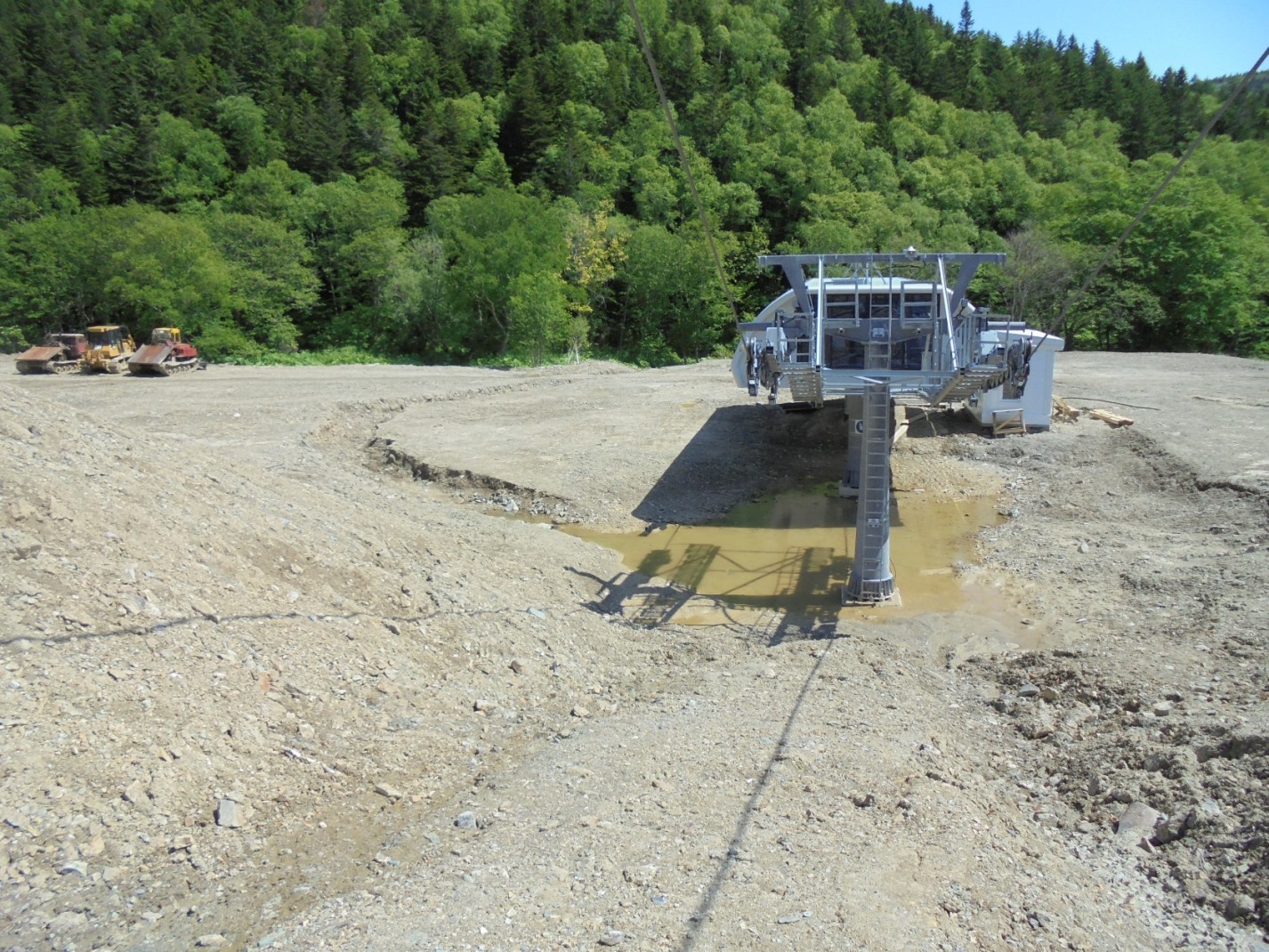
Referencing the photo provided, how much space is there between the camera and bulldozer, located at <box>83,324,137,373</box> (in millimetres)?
33688

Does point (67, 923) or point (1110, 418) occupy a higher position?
point (1110, 418)

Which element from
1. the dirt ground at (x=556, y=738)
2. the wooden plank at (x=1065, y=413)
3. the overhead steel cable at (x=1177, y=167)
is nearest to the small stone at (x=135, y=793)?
the dirt ground at (x=556, y=738)

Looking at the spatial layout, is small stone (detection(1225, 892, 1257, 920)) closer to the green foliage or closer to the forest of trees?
the forest of trees

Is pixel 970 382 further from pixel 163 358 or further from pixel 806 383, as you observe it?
pixel 163 358

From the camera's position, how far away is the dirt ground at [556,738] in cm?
552

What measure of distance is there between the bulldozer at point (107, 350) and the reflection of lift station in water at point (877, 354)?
91.9 ft

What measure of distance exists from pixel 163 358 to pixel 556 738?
103 ft

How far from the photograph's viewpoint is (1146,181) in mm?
48344

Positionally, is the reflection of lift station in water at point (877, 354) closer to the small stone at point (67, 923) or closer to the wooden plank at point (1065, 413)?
the wooden plank at point (1065, 413)

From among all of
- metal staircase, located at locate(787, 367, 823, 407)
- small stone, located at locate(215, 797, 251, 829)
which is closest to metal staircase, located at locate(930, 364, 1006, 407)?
metal staircase, located at locate(787, 367, 823, 407)

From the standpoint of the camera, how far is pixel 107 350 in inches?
1335

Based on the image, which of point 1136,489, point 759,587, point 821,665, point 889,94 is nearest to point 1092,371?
point 1136,489

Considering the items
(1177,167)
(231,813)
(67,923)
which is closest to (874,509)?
(1177,167)

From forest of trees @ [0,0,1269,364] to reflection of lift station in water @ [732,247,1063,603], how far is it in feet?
85.0
